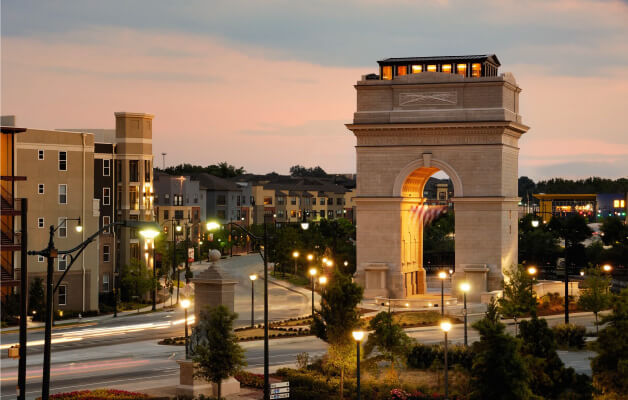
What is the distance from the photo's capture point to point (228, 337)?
36.2 m

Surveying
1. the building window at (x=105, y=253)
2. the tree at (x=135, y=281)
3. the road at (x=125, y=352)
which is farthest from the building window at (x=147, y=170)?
the road at (x=125, y=352)

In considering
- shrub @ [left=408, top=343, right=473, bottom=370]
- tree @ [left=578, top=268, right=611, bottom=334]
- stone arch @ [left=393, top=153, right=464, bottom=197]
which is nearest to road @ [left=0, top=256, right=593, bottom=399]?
tree @ [left=578, top=268, right=611, bottom=334]

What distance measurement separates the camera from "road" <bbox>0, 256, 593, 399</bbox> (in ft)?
142

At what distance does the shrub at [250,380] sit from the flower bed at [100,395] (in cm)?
424

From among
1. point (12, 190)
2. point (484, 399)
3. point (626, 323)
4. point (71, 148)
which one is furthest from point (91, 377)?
point (71, 148)

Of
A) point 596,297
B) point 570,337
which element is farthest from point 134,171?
point 570,337

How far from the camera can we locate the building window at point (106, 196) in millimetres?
81625

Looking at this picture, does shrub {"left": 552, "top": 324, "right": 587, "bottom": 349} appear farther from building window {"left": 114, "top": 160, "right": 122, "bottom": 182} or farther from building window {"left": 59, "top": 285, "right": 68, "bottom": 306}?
building window {"left": 114, "top": 160, "right": 122, "bottom": 182}

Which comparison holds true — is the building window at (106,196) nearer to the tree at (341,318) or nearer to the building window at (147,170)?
the building window at (147,170)

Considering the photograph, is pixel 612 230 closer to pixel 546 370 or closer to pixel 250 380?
pixel 250 380

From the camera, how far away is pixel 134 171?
83562 mm

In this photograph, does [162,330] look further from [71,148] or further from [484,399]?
[484,399]

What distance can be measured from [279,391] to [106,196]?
1869 inches

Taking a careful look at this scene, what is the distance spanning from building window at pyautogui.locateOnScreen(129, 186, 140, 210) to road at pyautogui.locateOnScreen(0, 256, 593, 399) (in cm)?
1166
